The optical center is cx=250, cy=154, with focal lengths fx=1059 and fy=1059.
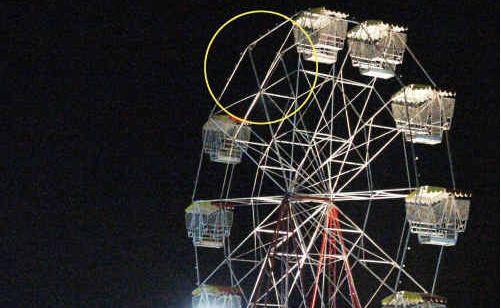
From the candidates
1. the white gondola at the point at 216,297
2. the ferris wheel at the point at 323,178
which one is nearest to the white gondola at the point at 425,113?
the ferris wheel at the point at 323,178

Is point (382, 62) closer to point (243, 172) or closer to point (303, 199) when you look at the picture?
point (303, 199)

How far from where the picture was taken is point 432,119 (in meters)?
22.8

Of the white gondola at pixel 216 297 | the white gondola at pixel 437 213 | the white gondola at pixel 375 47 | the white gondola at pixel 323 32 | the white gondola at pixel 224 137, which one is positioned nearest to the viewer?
the white gondola at pixel 437 213

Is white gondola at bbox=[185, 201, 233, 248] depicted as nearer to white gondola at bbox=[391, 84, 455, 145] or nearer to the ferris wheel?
the ferris wheel

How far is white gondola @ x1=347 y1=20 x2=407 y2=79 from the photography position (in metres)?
23.0

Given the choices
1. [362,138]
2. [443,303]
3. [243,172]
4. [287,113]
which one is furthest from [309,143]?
[362,138]

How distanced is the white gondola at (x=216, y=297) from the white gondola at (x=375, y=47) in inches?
225

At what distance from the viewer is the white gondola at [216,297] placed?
2352 cm

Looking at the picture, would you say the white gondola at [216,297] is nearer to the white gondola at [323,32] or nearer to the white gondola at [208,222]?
the white gondola at [208,222]

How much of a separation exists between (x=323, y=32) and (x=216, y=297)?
6.34m

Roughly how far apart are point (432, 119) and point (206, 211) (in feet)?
18.0

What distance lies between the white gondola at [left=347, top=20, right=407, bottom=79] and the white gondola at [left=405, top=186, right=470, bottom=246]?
294 cm

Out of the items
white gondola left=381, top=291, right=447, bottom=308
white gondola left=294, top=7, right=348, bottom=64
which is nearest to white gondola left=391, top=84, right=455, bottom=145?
white gondola left=294, top=7, right=348, bottom=64

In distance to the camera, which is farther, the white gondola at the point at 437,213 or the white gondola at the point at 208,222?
the white gondola at the point at 208,222
